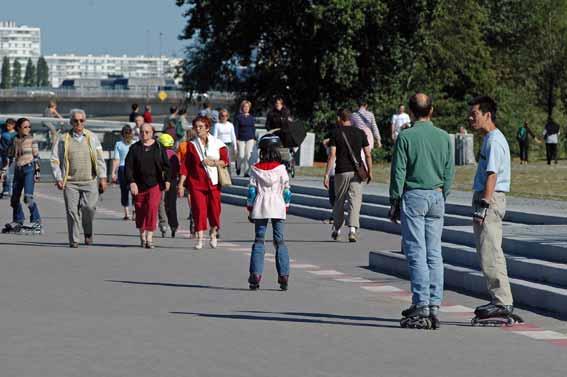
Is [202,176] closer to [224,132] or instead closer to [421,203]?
[421,203]

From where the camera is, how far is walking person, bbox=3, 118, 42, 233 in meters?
23.0

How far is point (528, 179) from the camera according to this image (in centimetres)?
3159

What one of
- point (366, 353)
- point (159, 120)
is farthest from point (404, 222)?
point (159, 120)

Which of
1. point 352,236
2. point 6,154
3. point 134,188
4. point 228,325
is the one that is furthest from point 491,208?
point 6,154

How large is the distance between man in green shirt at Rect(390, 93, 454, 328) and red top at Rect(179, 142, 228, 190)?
846 cm

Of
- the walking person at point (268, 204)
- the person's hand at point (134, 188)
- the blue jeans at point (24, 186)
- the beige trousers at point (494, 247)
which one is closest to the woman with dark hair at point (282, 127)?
the blue jeans at point (24, 186)

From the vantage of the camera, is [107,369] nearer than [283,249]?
Yes

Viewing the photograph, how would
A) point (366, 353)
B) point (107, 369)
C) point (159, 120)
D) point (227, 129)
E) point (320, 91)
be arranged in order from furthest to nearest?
point (159, 120), point (320, 91), point (227, 129), point (366, 353), point (107, 369)

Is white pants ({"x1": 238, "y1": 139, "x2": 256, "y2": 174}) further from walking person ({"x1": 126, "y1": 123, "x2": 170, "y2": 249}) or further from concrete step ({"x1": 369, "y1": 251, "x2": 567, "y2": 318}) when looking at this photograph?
concrete step ({"x1": 369, "y1": 251, "x2": 567, "y2": 318})

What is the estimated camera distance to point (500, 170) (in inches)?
464

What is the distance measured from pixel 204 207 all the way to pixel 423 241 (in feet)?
28.2

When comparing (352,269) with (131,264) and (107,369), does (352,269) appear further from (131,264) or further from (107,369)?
(107,369)

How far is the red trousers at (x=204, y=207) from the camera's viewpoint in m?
19.9

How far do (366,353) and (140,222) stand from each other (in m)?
10.4
